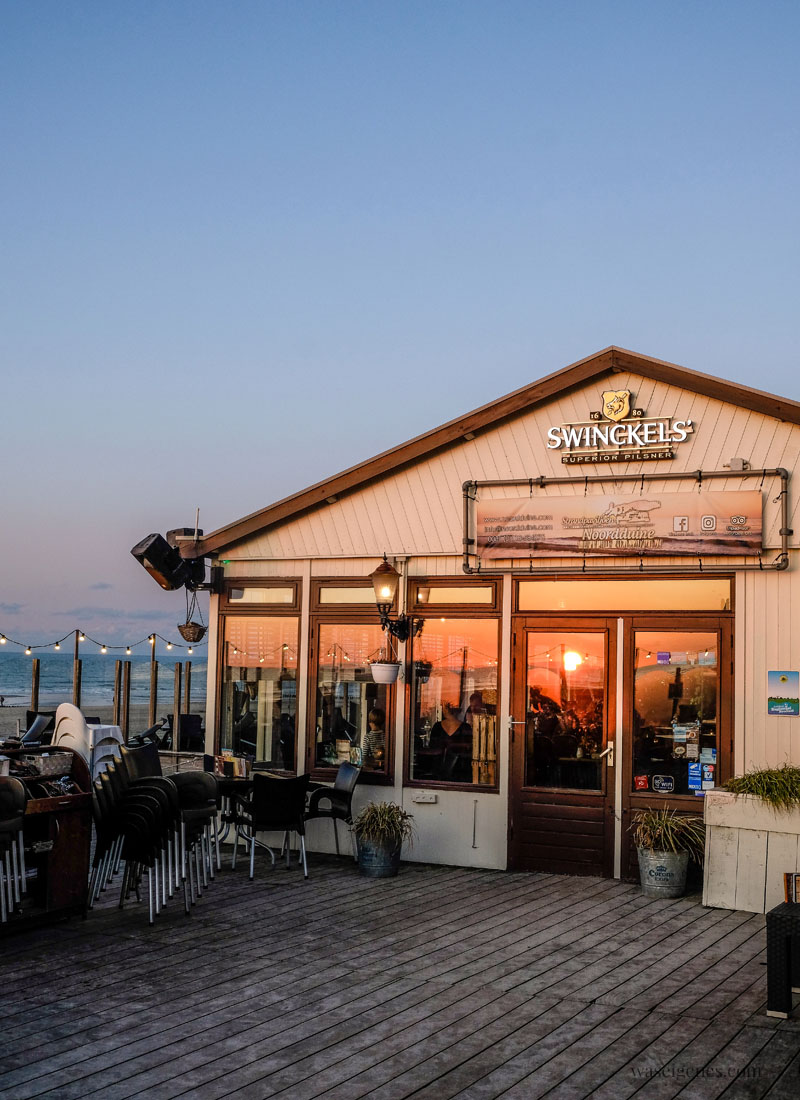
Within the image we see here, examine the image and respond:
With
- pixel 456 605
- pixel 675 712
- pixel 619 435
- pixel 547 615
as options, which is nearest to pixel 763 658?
pixel 675 712

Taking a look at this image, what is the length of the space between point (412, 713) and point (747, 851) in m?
3.05

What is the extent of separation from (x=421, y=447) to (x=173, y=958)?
4794mm

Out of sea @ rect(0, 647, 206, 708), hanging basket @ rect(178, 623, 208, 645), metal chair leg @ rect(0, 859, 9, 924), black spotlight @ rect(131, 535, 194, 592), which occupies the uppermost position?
black spotlight @ rect(131, 535, 194, 592)

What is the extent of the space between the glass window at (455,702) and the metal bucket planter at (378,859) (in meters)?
0.86

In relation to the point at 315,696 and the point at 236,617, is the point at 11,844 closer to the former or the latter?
the point at 315,696

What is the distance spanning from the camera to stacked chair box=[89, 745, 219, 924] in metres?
6.78

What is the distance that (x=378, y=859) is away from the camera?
8273 millimetres

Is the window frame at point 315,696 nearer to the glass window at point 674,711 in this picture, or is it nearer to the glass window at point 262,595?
the glass window at point 262,595

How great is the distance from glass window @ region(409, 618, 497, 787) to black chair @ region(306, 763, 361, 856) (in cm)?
58

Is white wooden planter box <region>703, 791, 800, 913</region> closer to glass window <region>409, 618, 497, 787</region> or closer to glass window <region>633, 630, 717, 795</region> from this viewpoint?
glass window <region>633, 630, 717, 795</region>

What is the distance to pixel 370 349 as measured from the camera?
53.3 ft

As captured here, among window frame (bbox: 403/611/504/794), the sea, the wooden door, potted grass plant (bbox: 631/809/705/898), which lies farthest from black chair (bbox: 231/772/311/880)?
the sea

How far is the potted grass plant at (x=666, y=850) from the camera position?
24.8 feet

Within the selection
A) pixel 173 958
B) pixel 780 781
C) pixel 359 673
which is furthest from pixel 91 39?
pixel 780 781
